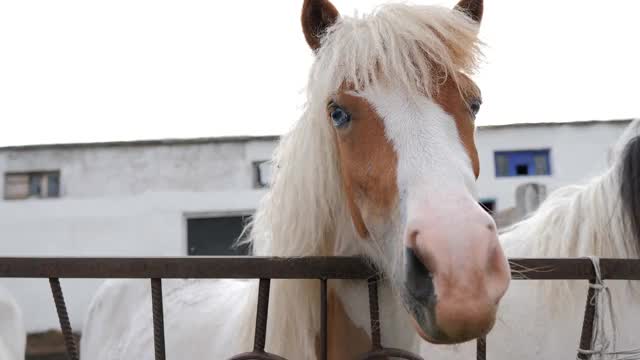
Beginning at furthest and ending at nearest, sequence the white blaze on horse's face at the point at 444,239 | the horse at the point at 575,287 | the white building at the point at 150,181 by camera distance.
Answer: the white building at the point at 150,181 < the horse at the point at 575,287 < the white blaze on horse's face at the point at 444,239

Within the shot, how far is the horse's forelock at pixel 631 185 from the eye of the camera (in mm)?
2201

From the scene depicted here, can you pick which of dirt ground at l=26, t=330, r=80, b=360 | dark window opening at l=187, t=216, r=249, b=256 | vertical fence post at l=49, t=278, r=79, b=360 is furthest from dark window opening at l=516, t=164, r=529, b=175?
vertical fence post at l=49, t=278, r=79, b=360

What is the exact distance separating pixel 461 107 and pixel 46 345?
13.3 m

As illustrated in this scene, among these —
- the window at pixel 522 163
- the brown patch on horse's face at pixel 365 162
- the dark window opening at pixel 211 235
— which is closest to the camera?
the brown patch on horse's face at pixel 365 162

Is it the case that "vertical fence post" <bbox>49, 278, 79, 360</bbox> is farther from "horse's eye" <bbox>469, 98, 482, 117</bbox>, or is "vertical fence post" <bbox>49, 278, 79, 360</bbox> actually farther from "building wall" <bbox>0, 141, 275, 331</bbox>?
"building wall" <bbox>0, 141, 275, 331</bbox>

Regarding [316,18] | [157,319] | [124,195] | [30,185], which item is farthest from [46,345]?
[316,18]

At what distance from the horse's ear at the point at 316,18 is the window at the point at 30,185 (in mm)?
14551

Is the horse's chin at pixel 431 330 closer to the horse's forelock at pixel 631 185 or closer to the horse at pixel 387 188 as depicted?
the horse at pixel 387 188

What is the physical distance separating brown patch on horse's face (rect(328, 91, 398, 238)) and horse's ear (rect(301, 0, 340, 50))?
330 mm

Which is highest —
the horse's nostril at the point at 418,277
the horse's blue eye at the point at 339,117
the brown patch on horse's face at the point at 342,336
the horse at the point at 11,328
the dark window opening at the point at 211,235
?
the horse's blue eye at the point at 339,117

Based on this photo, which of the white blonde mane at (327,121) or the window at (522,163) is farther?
the window at (522,163)

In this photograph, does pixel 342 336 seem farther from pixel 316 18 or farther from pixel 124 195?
pixel 124 195

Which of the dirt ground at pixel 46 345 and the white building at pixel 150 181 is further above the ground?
the white building at pixel 150 181

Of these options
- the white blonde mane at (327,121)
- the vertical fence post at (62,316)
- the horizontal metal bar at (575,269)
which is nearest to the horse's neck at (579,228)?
the horizontal metal bar at (575,269)
